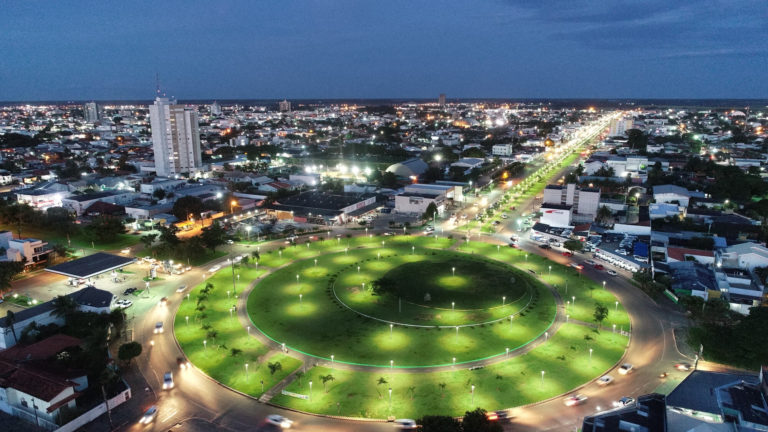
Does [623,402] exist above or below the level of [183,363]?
above

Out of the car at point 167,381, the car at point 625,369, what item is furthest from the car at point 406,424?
the car at point 625,369

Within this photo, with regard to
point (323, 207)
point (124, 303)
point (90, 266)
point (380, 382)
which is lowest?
point (380, 382)

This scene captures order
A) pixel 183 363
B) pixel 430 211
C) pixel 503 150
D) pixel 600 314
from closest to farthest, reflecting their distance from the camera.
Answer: pixel 183 363, pixel 600 314, pixel 430 211, pixel 503 150

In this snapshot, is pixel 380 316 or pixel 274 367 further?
pixel 380 316

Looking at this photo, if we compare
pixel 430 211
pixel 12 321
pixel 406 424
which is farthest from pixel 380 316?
pixel 430 211

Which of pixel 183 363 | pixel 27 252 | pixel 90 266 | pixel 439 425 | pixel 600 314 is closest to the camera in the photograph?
pixel 439 425

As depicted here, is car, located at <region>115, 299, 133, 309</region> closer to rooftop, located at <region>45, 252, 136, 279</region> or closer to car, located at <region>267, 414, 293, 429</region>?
rooftop, located at <region>45, 252, 136, 279</region>

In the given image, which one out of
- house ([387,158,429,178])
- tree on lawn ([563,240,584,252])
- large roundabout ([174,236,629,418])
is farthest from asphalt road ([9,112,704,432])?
house ([387,158,429,178])

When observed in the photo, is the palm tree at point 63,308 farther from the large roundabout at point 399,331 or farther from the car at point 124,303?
the large roundabout at point 399,331

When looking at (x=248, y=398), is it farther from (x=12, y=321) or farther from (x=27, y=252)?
(x=27, y=252)
